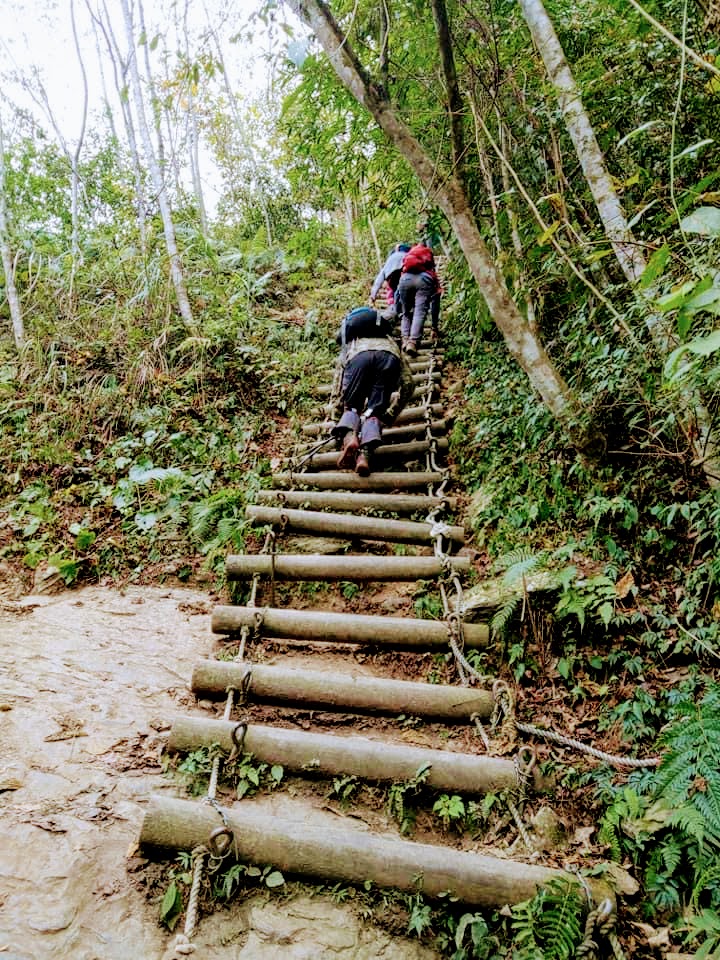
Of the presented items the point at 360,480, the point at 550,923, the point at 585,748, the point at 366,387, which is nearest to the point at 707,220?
the point at 585,748

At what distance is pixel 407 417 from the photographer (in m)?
6.46

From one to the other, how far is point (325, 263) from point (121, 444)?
8.19 metres

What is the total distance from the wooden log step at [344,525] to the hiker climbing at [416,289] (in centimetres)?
390

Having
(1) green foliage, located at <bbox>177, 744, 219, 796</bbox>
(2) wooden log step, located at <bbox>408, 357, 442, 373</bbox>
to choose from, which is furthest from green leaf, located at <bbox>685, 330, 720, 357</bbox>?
(2) wooden log step, located at <bbox>408, 357, 442, 373</bbox>

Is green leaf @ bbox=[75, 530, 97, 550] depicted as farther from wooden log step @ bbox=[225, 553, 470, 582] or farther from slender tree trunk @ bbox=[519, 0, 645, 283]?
slender tree trunk @ bbox=[519, 0, 645, 283]

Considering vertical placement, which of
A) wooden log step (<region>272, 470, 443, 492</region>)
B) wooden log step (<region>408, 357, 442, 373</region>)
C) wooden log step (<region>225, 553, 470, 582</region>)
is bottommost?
wooden log step (<region>225, 553, 470, 582</region>)

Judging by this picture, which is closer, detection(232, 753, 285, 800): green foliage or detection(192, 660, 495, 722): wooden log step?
detection(232, 753, 285, 800): green foliage

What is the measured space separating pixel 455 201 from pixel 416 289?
11.4 feet

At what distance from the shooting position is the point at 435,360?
7.40 metres

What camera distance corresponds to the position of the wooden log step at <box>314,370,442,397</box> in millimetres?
7023

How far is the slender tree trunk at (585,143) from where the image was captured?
3.67 metres

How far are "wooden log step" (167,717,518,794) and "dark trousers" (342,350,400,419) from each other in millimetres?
3465

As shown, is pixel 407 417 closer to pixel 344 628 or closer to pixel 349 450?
pixel 349 450

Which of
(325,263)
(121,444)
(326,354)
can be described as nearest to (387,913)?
(121,444)
